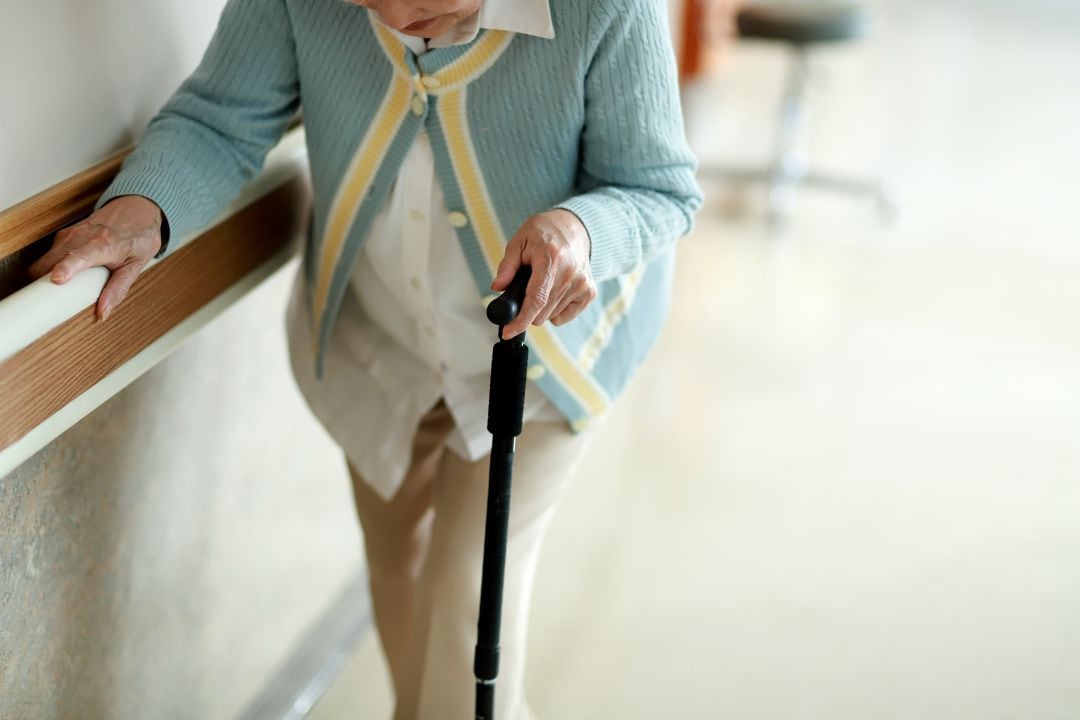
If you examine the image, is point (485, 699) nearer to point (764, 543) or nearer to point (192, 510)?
point (192, 510)

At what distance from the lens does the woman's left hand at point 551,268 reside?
124 cm

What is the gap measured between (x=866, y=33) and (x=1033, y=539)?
2.28 metres

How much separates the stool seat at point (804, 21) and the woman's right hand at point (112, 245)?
330 centimetres

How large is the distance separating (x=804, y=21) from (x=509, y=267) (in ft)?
10.8

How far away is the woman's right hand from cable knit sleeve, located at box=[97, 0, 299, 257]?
0.05m

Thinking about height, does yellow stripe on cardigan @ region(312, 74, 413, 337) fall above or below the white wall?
below

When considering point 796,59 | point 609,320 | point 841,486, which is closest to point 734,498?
point 841,486

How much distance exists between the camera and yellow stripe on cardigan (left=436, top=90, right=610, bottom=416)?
1.44 metres

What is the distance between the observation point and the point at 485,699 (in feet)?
4.94

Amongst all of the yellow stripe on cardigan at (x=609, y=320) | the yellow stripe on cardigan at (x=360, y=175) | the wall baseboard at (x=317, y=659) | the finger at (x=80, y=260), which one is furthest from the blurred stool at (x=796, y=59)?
the finger at (x=80, y=260)

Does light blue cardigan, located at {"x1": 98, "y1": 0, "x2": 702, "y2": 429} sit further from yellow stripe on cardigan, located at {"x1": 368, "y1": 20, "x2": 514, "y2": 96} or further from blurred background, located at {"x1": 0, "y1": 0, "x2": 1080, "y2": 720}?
blurred background, located at {"x1": 0, "y1": 0, "x2": 1080, "y2": 720}

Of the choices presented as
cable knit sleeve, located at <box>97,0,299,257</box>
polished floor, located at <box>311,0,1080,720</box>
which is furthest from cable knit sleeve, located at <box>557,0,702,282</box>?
polished floor, located at <box>311,0,1080,720</box>

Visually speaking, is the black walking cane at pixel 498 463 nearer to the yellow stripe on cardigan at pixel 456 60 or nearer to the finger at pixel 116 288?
the yellow stripe on cardigan at pixel 456 60

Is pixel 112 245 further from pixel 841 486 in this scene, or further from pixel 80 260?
pixel 841 486
